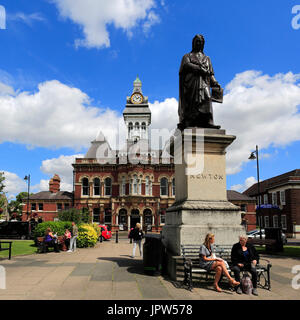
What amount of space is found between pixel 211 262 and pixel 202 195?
1.73 meters

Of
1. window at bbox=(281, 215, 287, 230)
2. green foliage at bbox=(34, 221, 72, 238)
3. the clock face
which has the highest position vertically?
the clock face

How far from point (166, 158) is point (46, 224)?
2868 cm

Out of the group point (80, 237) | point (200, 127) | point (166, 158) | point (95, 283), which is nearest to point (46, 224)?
point (80, 237)

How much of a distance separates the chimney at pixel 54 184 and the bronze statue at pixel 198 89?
42986 millimetres

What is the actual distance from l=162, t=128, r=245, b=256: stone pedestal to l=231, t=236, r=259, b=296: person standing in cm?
64

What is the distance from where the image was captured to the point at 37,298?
17.3 ft

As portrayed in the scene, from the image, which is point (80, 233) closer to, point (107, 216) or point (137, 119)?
point (107, 216)

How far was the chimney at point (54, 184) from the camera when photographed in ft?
155

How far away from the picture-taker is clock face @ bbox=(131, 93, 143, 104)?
70875 millimetres

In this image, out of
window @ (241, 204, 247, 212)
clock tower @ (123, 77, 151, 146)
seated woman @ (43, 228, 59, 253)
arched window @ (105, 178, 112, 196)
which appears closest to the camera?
seated woman @ (43, 228, 59, 253)

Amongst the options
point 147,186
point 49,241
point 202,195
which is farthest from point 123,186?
point 202,195

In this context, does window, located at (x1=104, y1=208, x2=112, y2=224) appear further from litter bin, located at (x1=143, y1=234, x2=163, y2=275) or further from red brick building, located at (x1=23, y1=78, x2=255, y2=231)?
litter bin, located at (x1=143, y1=234, x2=163, y2=275)

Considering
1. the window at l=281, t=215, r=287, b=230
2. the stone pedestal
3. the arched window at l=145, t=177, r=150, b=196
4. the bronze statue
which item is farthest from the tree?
the stone pedestal

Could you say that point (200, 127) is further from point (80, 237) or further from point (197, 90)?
point (80, 237)
